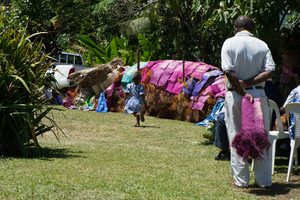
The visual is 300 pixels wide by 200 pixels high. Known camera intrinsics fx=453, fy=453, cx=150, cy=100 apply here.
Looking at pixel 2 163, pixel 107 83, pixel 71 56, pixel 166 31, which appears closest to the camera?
pixel 2 163

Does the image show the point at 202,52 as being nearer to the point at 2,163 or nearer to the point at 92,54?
the point at 92,54

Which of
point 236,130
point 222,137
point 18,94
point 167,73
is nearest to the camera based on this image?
point 236,130

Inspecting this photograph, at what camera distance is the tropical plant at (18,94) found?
653 centimetres

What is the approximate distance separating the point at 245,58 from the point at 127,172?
6.90 ft

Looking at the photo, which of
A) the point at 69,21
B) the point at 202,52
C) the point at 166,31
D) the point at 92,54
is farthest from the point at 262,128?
the point at 69,21

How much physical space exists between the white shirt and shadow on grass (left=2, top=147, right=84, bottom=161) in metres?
3.06

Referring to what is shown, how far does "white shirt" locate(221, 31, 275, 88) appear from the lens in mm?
5113

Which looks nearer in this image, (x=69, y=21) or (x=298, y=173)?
(x=298, y=173)

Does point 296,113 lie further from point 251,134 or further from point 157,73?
point 157,73

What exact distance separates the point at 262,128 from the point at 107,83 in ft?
40.5

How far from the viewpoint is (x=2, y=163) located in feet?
19.9

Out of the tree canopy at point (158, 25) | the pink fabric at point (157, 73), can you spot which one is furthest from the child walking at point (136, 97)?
the tree canopy at point (158, 25)

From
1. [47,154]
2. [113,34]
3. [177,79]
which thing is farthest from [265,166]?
[113,34]

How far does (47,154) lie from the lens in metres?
7.12
